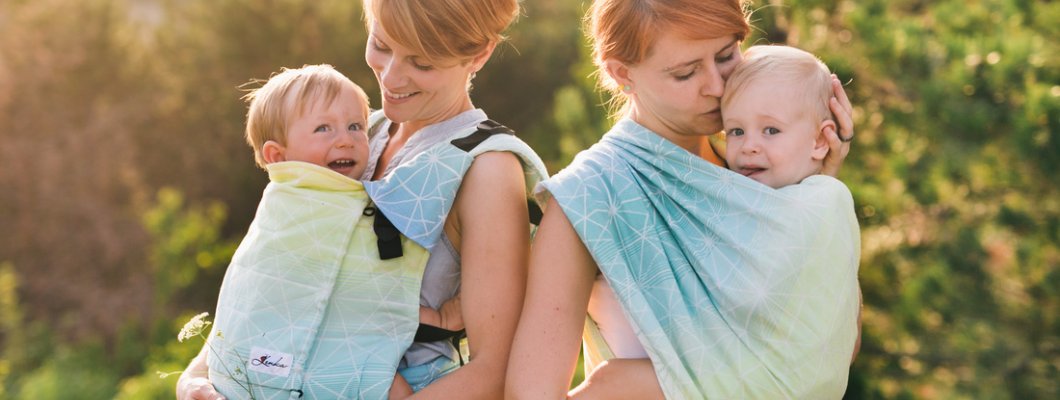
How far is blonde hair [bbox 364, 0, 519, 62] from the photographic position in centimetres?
209

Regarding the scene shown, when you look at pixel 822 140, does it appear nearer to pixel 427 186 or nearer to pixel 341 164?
pixel 427 186

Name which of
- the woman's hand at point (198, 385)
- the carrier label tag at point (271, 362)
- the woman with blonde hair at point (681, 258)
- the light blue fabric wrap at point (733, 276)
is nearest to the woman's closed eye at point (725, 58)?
the woman with blonde hair at point (681, 258)

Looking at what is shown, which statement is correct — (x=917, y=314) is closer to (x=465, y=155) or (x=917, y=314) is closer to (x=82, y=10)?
(x=465, y=155)

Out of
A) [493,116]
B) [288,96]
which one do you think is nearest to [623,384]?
[288,96]

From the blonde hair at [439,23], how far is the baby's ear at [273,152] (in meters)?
0.33

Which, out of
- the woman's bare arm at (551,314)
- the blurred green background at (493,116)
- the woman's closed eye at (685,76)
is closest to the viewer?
the woman's bare arm at (551,314)

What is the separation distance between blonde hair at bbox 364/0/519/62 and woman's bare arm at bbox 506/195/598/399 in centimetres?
37

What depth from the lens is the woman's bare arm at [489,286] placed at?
6.81 ft

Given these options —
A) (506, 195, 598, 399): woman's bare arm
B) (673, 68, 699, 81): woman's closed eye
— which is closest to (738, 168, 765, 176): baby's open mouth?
(673, 68, 699, 81): woman's closed eye

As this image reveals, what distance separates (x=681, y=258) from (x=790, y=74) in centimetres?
41

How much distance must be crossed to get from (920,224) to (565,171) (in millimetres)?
2759

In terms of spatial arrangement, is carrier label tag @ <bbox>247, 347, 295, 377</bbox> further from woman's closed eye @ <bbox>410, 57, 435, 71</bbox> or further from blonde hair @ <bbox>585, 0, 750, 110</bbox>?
blonde hair @ <bbox>585, 0, 750, 110</bbox>

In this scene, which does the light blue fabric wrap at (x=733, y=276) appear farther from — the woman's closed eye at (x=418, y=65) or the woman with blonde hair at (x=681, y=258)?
the woman's closed eye at (x=418, y=65)

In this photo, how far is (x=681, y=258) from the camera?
2.09 meters
